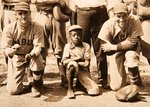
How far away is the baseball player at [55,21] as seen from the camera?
6.44 meters

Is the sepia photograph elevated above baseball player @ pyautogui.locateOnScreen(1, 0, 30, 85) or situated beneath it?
situated beneath

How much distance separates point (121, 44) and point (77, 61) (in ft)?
2.55

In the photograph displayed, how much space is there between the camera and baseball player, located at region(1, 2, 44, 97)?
6.07m

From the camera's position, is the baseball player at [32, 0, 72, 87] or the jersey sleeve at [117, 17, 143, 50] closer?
the jersey sleeve at [117, 17, 143, 50]

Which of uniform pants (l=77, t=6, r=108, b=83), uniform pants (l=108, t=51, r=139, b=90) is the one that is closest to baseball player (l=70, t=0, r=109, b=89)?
uniform pants (l=77, t=6, r=108, b=83)

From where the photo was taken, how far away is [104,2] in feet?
21.2

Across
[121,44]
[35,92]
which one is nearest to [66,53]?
[35,92]

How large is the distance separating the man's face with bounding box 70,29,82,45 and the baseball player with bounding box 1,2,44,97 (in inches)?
20.7

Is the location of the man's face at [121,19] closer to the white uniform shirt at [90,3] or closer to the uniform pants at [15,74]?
the white uniform shirt at [90,3]

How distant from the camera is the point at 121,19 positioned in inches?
235

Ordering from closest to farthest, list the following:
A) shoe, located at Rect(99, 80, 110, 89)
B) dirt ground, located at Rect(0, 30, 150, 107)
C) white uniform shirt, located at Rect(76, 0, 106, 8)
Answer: dirt ground, located at Rect(0, 30, 150, 107) → white uniform shirt, located at Rect(76, 0, 106, 8) → shoe, located at Rect(99, 80, 110, 89)

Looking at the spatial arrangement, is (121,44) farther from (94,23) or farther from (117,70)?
(94,23)

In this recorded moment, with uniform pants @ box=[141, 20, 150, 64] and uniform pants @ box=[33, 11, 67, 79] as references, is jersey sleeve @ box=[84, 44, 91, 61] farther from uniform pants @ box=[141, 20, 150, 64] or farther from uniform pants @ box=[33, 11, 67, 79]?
uniform pants @ box=[141, 20, 150, 64]

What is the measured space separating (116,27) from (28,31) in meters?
1.47
